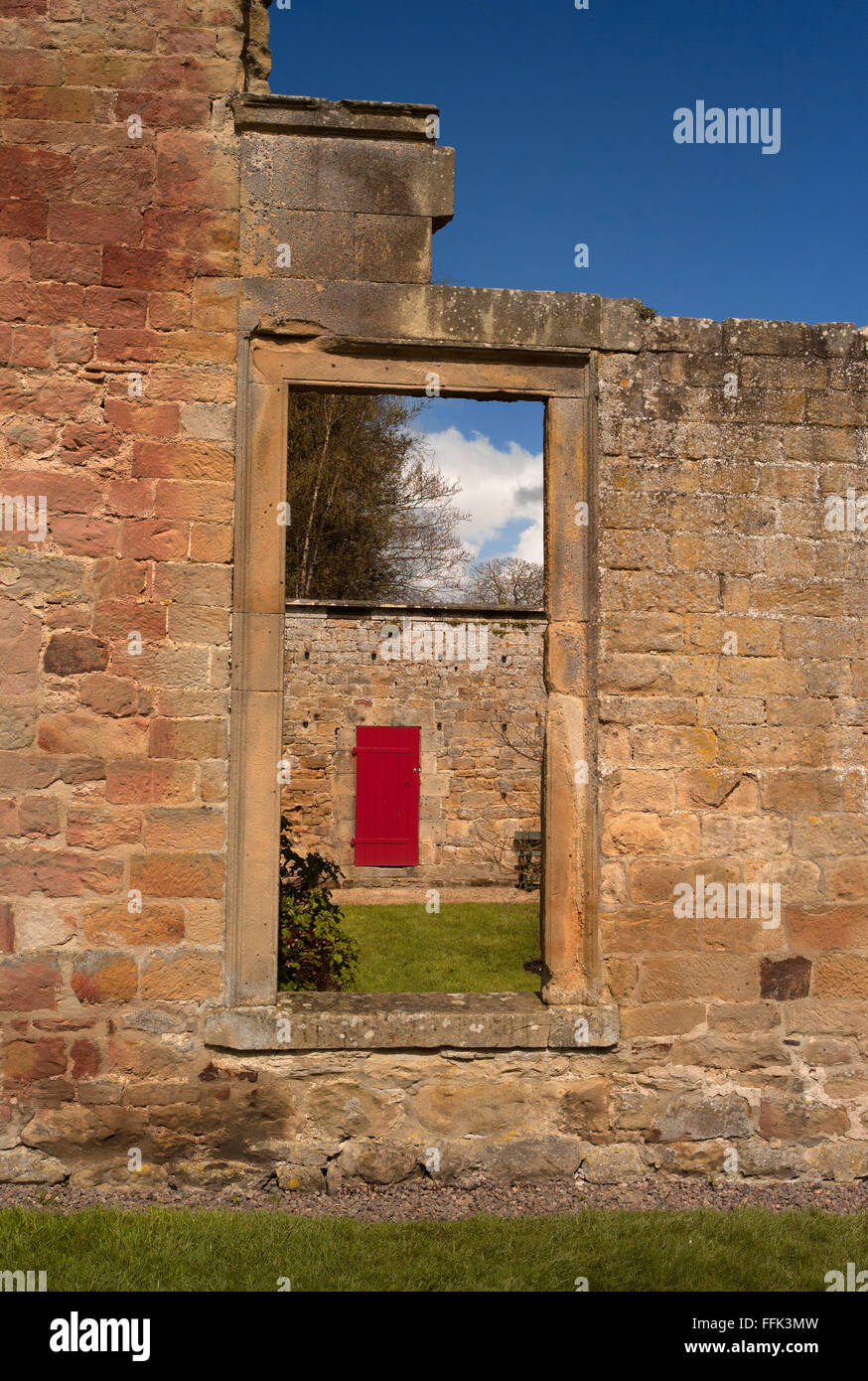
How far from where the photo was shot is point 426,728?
1157cm

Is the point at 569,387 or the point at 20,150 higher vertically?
the point at 20,150

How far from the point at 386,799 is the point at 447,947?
8.92 ft

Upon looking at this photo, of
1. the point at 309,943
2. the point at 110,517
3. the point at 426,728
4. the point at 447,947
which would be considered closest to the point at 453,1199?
the point at 309,943

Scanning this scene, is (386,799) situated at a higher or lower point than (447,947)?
higher

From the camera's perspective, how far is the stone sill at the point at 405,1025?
390 cm

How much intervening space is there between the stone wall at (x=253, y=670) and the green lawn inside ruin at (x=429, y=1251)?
353 mm

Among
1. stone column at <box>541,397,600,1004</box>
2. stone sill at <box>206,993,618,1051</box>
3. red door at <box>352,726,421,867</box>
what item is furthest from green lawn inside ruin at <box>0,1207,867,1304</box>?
red door at <box>352,726,421,867</box>

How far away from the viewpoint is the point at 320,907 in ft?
17.9

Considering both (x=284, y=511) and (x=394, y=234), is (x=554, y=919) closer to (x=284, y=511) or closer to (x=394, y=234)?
(x=284, y=511)

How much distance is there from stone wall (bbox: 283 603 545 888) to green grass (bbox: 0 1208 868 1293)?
7.66m

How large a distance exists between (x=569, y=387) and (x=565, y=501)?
19.7 inches

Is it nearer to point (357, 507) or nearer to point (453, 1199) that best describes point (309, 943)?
point (453, 1199)

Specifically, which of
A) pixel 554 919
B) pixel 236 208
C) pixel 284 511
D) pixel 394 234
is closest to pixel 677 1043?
pixel 554 919
